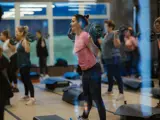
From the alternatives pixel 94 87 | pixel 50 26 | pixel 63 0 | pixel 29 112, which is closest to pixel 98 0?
pixel 63 0

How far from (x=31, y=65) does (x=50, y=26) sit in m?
0.71

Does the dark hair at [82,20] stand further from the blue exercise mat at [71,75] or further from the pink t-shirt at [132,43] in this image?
the pink t-shirt at [132,43]

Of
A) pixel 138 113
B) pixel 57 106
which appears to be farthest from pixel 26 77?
pixel 138 113

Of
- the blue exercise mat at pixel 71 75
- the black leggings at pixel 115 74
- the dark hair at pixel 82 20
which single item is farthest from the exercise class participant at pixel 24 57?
the dark hair at pixel 82 20

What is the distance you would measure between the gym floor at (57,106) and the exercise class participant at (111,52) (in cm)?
22

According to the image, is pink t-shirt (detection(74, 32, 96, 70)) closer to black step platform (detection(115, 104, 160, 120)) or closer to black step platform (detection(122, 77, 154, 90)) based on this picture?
black step platform (detection(115, 104, 160, 120))

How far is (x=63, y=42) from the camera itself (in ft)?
13.5

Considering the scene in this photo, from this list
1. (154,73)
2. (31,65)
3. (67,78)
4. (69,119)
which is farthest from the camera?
(154,73)

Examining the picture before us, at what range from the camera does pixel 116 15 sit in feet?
13.4

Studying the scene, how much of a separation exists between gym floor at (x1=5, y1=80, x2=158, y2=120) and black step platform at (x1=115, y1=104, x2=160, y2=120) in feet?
0.54

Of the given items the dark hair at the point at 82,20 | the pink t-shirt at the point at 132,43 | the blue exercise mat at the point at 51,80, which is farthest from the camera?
the blue exercise mat at the point at 51,80

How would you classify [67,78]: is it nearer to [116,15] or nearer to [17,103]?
[17,103]

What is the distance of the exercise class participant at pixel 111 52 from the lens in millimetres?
4332

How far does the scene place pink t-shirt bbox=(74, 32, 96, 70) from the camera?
332cm
